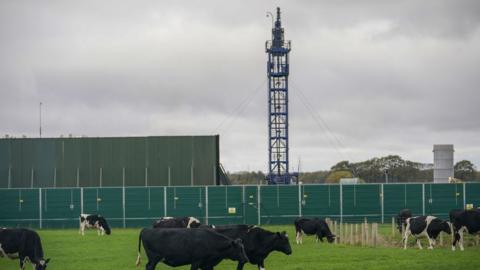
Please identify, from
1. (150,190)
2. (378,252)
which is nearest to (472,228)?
(378,252)

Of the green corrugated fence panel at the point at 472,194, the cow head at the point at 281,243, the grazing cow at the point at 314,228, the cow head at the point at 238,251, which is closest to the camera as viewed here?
the cow head at the point at 238,251

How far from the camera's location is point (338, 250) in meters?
39.8

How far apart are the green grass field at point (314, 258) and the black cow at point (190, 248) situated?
3956mm

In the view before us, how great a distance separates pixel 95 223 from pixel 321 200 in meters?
20.6

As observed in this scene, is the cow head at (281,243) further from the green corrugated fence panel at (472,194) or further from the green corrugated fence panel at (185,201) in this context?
the green corrugated fence panel at (472,194)

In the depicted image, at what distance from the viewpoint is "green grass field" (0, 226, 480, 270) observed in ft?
105

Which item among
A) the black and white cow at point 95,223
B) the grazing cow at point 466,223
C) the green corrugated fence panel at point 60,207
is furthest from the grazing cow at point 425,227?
the green corrugated fence panel at point 60,207

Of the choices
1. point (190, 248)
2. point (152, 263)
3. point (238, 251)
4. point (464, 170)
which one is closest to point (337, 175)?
point (464, 170)

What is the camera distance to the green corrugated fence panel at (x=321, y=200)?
70.6m

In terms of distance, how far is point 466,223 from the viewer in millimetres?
40562

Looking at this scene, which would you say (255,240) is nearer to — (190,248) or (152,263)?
(190,248)

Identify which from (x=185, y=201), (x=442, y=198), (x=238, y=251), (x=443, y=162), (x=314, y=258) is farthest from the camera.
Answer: (x=443, y=162)

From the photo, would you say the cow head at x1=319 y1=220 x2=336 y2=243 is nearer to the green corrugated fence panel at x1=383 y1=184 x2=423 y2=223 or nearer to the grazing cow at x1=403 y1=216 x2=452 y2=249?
the grazing cow at x1=403 y1=216 x2=452 y2=249

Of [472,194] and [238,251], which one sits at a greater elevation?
[472,194]
